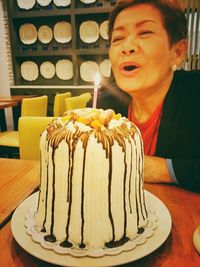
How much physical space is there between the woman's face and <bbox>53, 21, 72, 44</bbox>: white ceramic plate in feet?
13.3

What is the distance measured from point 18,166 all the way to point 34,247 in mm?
738

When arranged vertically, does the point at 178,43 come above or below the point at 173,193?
above

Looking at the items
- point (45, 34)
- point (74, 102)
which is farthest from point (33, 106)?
point (45, 34)

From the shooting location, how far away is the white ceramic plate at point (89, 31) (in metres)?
4.98

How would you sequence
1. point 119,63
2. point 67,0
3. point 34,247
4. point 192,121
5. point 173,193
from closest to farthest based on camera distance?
point 34,247, point 173,193, point 119,63, point 192,121, point 67,0

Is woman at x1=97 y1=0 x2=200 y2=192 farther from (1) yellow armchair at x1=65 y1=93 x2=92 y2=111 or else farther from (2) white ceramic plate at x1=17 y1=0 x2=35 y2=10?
(2) white ceramic plate at x1=17 y1=0 x2=35 y2=10

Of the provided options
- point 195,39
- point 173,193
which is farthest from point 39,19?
point 173,193

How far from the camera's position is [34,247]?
66 cm

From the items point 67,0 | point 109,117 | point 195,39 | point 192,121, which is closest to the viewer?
point 109,117

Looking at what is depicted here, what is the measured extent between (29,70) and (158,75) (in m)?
4.63

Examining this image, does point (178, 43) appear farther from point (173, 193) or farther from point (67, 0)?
point (67, 0)

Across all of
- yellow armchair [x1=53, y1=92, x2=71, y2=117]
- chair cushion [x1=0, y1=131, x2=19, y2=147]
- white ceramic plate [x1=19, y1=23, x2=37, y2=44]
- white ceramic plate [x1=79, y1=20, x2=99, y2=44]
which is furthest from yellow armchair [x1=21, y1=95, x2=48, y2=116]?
white ceramic plate [x1=19, y1=23, x2=37, y2=44]

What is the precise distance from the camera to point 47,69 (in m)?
5.39

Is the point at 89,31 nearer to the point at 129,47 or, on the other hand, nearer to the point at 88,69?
the point at 88,69
